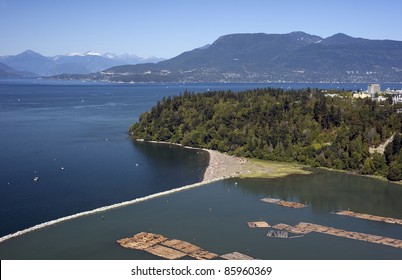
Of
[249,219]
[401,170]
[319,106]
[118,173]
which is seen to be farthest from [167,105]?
[249,219]

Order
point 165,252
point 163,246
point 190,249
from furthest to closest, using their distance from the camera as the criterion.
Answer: point 163,246
point 190,249
point 165,252

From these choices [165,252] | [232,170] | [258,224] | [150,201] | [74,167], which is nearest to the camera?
[165,252]

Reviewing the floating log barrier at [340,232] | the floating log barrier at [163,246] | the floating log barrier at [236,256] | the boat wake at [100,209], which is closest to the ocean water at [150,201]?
the boat wake at [100,209]

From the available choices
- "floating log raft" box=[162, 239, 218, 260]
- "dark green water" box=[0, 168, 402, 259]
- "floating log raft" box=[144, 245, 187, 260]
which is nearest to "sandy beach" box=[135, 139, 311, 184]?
"dark green water" box=[0, 168, 402, 259]

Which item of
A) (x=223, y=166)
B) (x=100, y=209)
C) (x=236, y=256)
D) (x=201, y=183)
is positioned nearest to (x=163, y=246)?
(x=236, y=256)

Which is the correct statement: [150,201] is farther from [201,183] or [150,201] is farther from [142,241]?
[142,241]

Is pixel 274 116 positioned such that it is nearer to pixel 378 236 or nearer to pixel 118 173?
pixel 118 173
